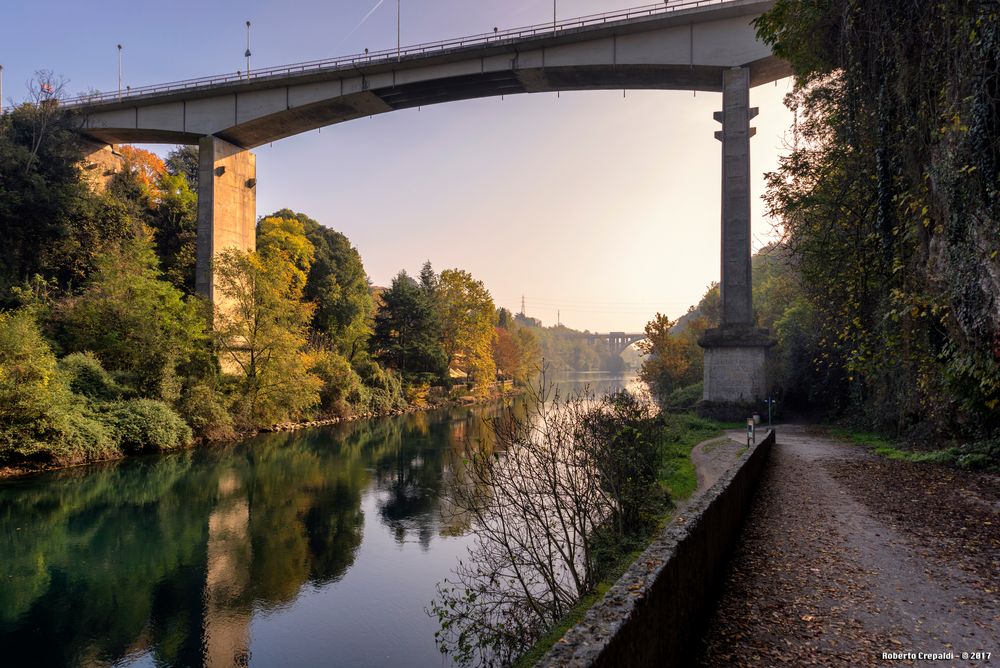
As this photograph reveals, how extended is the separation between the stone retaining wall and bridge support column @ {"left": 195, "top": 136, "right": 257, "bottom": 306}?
2978 cm

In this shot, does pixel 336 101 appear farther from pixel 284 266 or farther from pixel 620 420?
pixel 620 420

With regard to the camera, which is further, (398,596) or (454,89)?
(454,89)

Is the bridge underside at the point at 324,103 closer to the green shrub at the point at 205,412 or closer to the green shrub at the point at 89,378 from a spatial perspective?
the green shrub at the point at 205,412

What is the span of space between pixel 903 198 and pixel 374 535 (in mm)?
12623

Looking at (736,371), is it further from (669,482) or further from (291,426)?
(291,426)

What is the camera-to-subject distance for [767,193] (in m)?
19.9

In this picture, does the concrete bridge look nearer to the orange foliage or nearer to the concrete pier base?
the concrete pier base

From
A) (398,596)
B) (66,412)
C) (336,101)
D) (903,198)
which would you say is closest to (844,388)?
(903,198)

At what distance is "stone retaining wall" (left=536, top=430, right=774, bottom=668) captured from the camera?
317 cm

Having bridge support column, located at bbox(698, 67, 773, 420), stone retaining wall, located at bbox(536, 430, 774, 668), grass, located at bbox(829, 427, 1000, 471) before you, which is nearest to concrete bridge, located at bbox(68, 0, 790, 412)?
bridge support column, located at bbox(698, 67, 773, 420)

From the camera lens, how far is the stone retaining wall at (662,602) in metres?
3.17

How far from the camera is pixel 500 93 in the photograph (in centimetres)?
3192

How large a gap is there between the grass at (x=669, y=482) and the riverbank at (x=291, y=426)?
2887mm

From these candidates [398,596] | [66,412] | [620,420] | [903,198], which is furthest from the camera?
[66,412]
